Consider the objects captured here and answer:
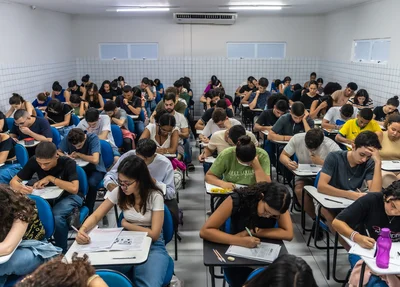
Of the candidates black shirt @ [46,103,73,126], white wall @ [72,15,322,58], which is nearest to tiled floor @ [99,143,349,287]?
black shirt @ [46,103,73,126]

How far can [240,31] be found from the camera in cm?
1083

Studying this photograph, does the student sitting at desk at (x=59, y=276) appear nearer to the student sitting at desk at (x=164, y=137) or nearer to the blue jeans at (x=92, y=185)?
the blue jeans at (x=92, y=185)

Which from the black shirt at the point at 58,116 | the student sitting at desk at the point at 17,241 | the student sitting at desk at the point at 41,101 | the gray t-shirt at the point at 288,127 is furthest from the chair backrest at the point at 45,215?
the student sitting at desk at the point at 41,101

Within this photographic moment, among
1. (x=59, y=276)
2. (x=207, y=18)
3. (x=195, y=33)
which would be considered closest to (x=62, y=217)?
(x=59, y=276)

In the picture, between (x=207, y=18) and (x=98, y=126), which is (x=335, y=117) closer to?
(x=98, y=126)

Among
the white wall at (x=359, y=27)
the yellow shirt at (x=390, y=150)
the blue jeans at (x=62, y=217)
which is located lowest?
the blue jeans at (x=62, y=217)

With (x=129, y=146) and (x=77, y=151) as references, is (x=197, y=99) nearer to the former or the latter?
(x=129, y=146)

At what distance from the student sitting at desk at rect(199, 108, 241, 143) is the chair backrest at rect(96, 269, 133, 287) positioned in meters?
3.19

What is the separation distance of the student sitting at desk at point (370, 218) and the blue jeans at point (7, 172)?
11.4 feet

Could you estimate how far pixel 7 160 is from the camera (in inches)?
163

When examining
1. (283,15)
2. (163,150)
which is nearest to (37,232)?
(163,150)

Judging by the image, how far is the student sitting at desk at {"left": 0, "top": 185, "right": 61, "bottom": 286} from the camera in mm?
2234

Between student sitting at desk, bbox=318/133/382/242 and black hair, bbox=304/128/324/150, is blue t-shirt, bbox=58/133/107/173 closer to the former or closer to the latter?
black hair, bbox=304/128/324/150

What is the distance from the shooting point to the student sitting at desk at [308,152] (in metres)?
3.83
